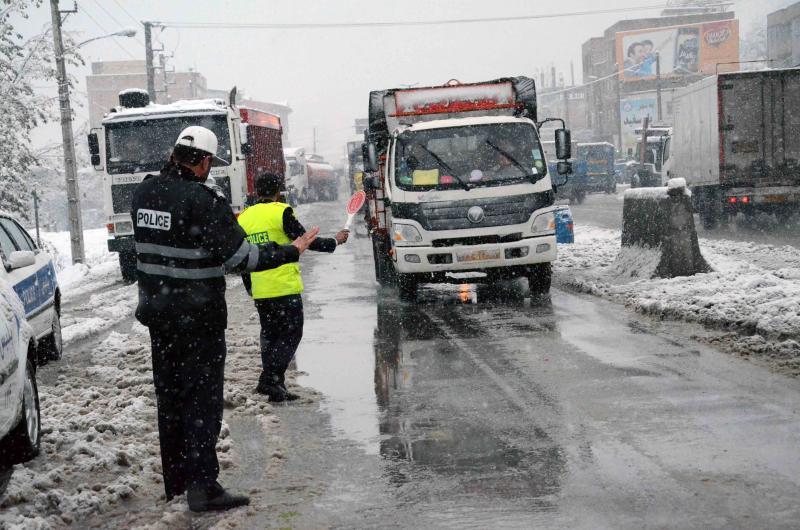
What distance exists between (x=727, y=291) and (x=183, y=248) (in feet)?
26.5

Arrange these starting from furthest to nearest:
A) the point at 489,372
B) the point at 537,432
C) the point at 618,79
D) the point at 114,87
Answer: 1. the point at 114,87
2. the point at 618,79
3. the point at 489,372
4. the point at 537,432

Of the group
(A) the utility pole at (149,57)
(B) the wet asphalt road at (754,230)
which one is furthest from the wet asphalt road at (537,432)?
(A) the utility pole at (149,57)

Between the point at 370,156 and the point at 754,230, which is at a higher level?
the point at 370,156

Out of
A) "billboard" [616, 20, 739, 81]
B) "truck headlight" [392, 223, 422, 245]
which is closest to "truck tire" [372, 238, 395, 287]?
"truck headlight" [392, 223, 422, 245]

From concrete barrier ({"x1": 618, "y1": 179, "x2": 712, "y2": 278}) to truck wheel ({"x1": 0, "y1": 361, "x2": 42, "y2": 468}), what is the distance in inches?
364

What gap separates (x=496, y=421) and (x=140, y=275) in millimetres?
2649

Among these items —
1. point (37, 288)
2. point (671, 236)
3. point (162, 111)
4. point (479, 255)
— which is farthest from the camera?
point (162, 111)

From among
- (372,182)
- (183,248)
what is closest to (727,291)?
(372,182)

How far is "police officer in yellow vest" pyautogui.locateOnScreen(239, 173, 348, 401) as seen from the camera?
25.8 feet

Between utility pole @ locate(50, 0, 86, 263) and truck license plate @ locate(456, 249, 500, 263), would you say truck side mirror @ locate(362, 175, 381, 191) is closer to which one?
truck license plate @ locate(456, 249, 500, 263)

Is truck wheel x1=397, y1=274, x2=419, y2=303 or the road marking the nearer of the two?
the road marking

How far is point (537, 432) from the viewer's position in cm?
641

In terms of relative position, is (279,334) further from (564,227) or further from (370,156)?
(564,227)

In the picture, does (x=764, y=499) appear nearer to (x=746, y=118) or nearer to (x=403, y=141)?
(x=403, y=141)
